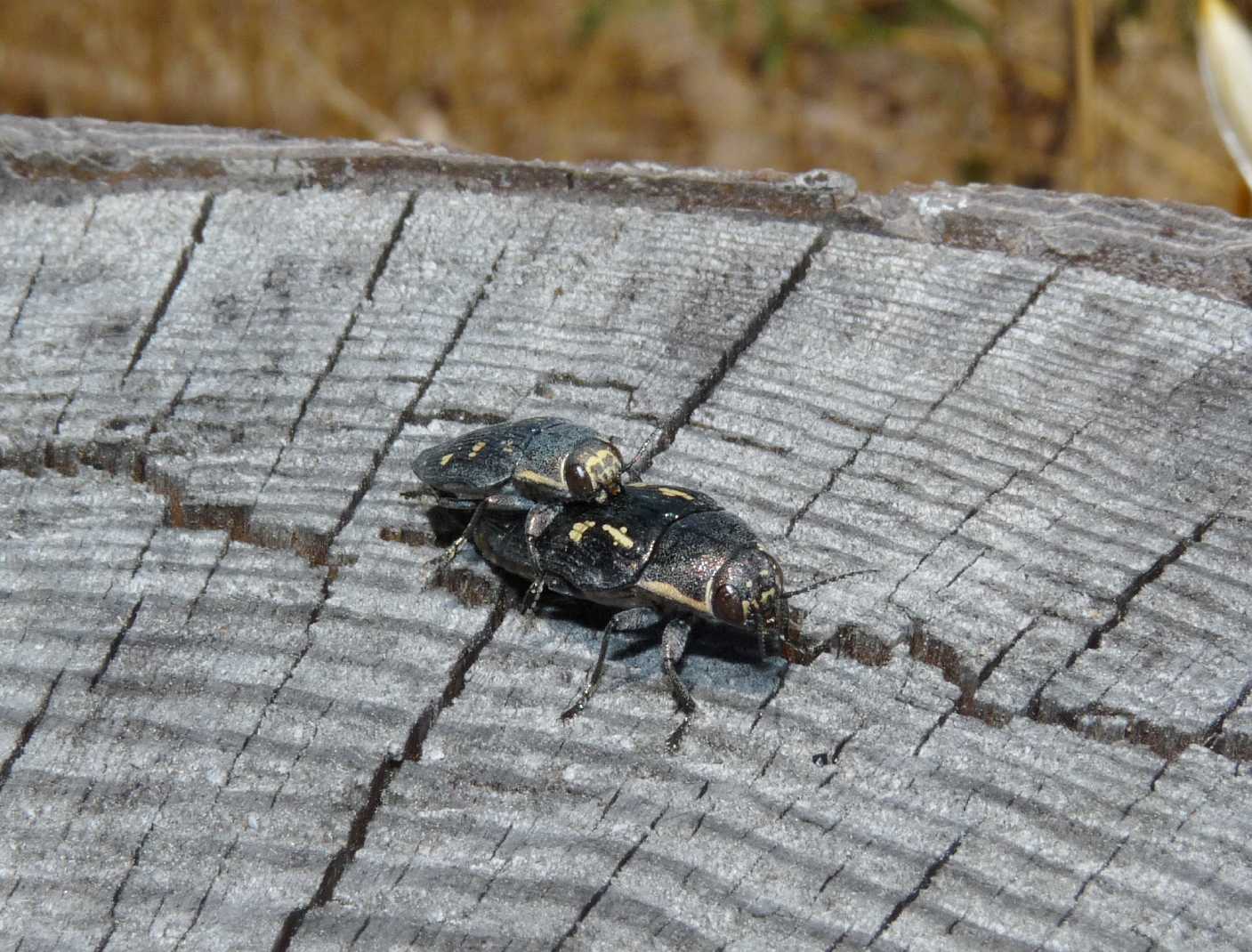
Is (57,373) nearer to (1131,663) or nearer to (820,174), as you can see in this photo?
(820,174)

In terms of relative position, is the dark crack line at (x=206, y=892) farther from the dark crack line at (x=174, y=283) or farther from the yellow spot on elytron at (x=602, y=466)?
the dark crack line at (x=174, y=283)

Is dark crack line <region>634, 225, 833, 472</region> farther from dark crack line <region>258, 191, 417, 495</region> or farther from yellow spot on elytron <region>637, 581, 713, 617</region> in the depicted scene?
dark crack line <region>258, 191, 417, 495</region>

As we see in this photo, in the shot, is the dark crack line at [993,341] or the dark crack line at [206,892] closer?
the dark crack line at [206,892]

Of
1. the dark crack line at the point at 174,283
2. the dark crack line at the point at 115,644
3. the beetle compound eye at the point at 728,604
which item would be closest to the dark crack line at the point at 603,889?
the beetle compound eye at the point at 728,604

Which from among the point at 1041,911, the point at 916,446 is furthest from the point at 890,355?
the point at 1041,911

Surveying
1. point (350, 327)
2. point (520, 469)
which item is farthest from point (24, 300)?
point (520, 469)

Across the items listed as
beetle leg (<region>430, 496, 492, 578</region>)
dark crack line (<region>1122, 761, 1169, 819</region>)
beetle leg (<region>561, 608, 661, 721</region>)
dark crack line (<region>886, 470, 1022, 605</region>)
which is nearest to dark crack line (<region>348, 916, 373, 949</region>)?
beetle leg (<region>561, 608, 661, 721</region>)
